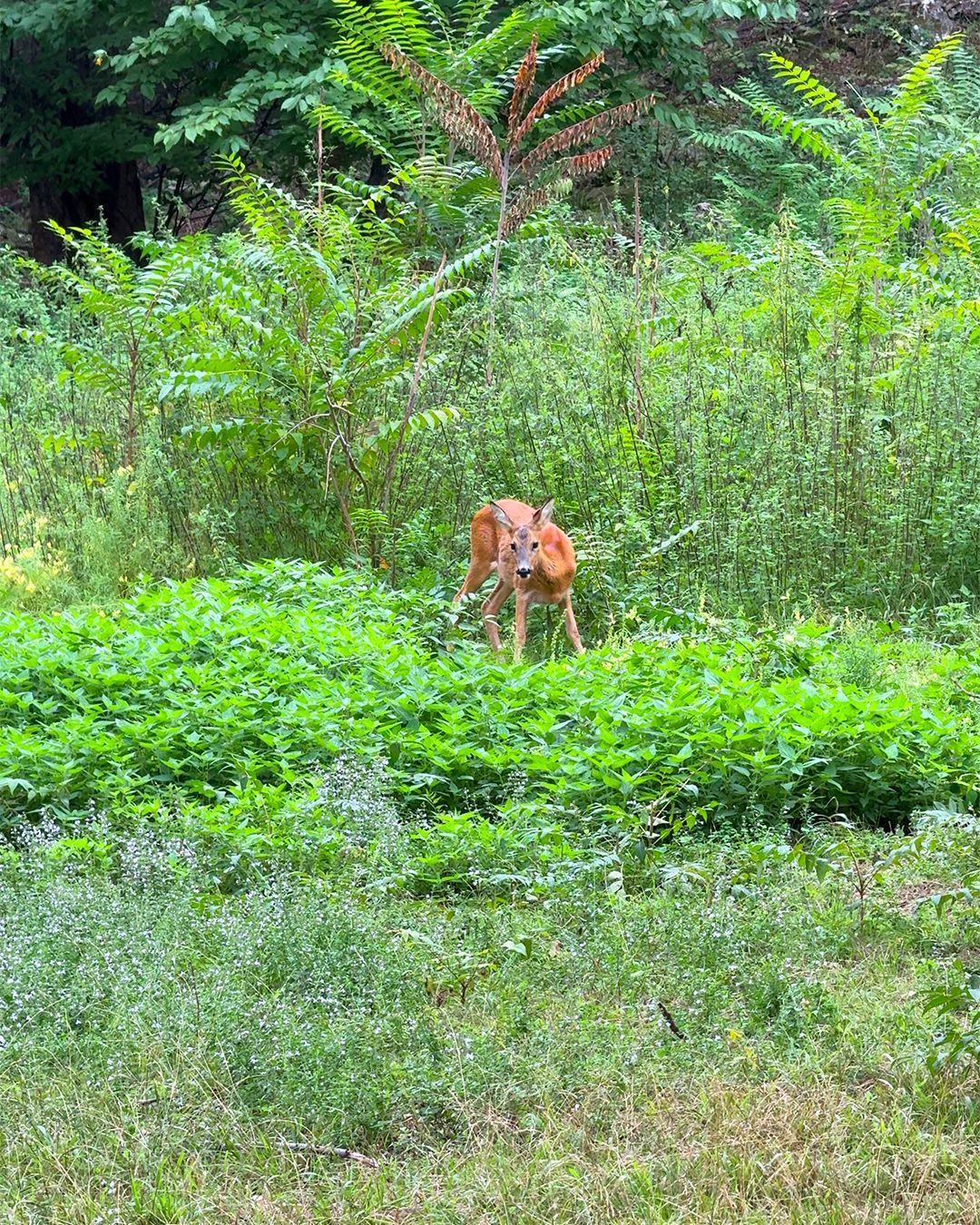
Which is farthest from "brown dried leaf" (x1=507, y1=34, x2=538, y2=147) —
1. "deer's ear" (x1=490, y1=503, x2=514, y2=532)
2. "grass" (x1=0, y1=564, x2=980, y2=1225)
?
"grass" (x1=0, y1=564, x2=980, y2=1225)

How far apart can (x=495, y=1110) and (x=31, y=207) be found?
17.3 metres

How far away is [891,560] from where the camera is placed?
8492 mm

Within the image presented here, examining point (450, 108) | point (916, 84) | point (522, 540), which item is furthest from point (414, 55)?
point (522, 540)

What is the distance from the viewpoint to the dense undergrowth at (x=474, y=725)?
558 centimetres

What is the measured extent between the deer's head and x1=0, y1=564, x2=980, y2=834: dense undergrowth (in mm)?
724

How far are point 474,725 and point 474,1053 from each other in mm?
2302

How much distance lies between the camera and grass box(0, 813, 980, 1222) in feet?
10.9

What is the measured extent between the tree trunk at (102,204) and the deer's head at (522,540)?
12020 mm

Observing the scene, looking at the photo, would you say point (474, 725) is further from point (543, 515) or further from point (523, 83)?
point (523, 83)

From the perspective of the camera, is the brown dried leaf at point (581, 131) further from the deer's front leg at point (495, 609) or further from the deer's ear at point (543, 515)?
the deer's front leg at point (495, 609)

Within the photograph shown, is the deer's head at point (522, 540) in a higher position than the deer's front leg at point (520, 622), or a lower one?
higher

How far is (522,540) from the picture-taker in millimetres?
7633

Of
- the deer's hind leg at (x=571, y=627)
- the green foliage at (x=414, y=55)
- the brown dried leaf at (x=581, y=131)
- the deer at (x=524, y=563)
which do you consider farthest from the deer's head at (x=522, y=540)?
the green foliage at (x=414, y=55)

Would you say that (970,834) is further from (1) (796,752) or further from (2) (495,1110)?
(2) (495,1110)
